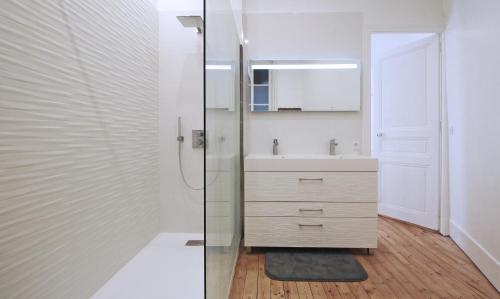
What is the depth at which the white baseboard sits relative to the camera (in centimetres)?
155

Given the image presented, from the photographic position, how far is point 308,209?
77.2 inches

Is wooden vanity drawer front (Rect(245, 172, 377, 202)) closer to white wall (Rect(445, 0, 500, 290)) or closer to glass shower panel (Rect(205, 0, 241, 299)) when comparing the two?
glass shower panel (Rect(205, 0, 241, 299))

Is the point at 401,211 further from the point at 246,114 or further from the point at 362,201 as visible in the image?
the point at 246,114

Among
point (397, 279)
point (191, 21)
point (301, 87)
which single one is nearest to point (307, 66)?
point (301, 87)

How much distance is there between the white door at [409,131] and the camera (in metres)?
2.44

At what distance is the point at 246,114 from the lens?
242cm

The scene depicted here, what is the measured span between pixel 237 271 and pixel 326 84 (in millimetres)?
1854

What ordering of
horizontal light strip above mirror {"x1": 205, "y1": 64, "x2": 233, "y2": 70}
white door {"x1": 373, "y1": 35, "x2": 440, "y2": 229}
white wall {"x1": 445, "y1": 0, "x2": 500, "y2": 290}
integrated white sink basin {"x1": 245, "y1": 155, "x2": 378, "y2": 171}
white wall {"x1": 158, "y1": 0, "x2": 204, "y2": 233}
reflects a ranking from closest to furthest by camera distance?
horizontal light strip above mirror {"x1": 205, "y1": 64, "x2": 233, "y2": 70} < white wall {"x1": 445, "y1": 0, "x2": 500, "y2": 290} < integrated white sink basin {"x1": 245, "y1": 155, "x2": 378, "y2": 171} < white wall {"x1": 158, "y1": 0, "x2": 204, "y2": 233} < white door {"x1": 373, "y1": 35, "x2": 440, "y2": 229}

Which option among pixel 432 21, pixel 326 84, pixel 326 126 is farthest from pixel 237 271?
pixel 432 21

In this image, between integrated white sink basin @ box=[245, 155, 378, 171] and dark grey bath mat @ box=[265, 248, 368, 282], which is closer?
dark grey bath mat @ box=[265, 248, 368, 282]

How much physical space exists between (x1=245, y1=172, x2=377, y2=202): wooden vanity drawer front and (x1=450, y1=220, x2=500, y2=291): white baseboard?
85 centimetres

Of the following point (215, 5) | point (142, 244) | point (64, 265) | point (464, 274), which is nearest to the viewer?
point (215, 5)

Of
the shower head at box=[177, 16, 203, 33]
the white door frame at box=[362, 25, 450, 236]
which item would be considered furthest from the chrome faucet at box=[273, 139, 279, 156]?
the shower head at box=[177, 16, 203, 33]

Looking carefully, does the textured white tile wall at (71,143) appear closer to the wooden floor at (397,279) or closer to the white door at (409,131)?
the wooden floor at (397,279)
